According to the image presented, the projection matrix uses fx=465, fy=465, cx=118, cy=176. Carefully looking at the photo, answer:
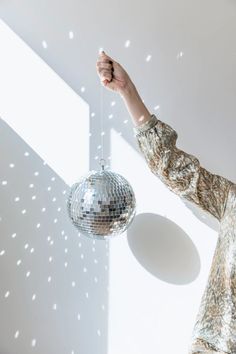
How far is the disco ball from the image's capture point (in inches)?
42.6

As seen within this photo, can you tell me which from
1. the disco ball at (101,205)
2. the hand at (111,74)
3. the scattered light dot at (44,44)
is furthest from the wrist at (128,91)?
the scattered light dot at (44,44)

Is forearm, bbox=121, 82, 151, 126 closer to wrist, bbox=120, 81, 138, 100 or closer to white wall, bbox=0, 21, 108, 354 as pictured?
wrist, bbox=120, 81, 138, 100

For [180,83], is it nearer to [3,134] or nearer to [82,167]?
[82,167]

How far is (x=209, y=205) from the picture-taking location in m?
1.13

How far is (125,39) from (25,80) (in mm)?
301

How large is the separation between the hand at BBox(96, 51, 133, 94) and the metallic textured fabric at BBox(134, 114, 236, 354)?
104 mm

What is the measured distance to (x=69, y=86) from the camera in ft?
4.30

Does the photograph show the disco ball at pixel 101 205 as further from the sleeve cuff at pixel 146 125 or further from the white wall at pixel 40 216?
the white wall at pixel 40 216

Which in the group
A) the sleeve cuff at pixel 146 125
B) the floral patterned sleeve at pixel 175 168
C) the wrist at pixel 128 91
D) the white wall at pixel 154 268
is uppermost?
the wrist at pixel 128 91

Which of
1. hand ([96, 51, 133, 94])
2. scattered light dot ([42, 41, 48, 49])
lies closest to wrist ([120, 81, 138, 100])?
hand ([96, 51, 133, 94])

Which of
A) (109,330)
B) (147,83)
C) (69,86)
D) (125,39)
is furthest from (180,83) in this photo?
(109,330)

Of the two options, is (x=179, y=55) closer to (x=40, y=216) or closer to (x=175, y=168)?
(x=175, y=168)

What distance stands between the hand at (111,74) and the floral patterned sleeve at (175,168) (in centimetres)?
10

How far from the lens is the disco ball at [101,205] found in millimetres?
1082
